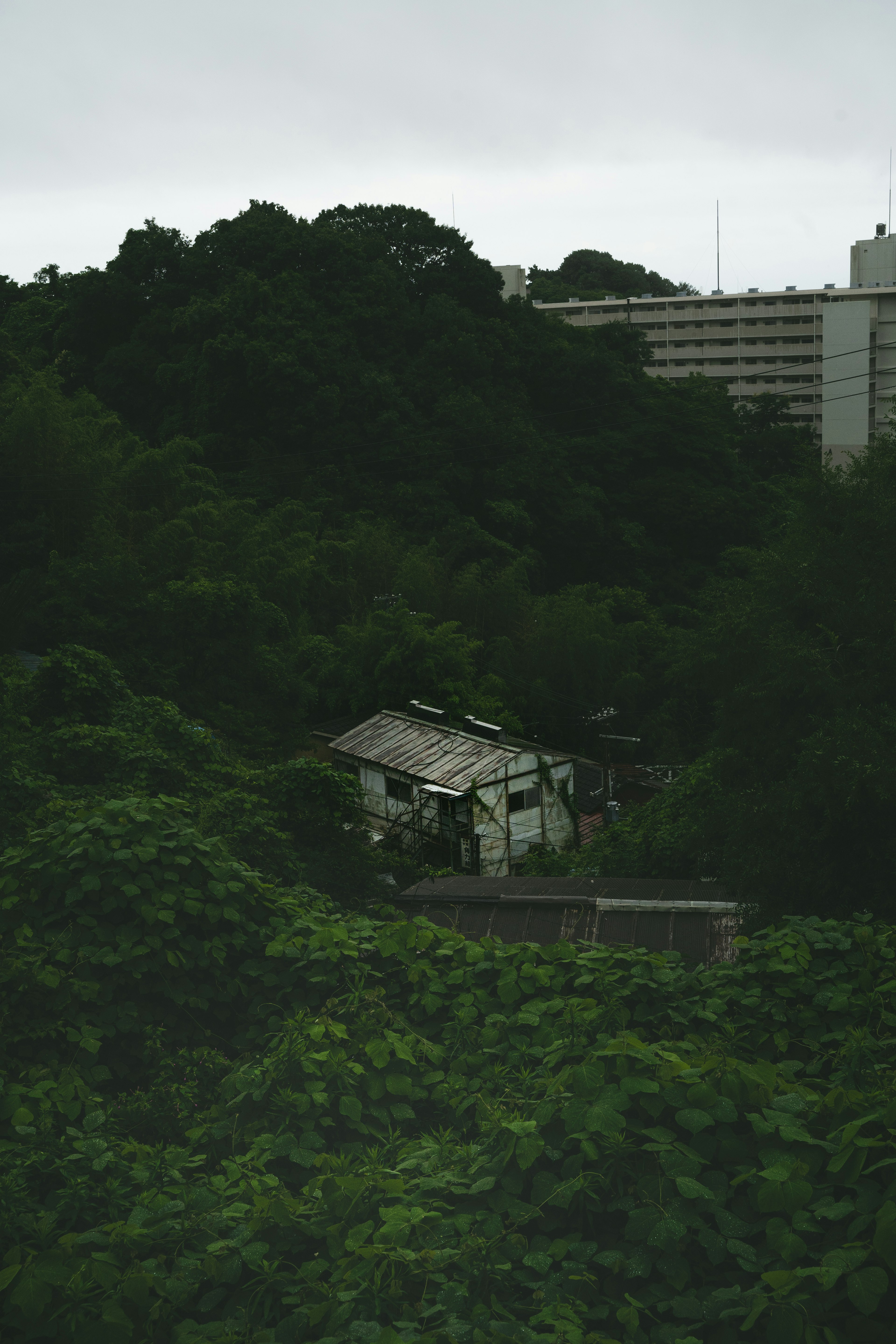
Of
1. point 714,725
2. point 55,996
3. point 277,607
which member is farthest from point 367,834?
point 714,725

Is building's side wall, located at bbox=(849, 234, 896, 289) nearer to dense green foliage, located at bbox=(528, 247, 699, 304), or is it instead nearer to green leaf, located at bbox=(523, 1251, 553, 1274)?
dense green foliage, located at bbox=(528, 247, 699, 304)

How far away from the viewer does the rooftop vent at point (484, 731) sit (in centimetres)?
1803

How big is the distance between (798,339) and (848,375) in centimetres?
768

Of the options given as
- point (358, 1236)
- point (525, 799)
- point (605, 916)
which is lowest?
point (525, 799)

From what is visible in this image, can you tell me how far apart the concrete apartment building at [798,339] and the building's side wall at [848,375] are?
0.05m

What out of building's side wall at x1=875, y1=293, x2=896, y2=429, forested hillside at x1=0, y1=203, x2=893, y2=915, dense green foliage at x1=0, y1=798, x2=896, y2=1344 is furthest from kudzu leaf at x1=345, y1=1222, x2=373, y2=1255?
building's side wall at x1=875, y1=293, x2=896, y2=429

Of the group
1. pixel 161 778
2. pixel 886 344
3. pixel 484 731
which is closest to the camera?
pixel 161 778

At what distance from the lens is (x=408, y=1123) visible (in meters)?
3.43

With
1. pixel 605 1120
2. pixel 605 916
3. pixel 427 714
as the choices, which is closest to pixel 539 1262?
pixel 605 1120

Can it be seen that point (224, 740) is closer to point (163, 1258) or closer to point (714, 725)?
point (714, 725)

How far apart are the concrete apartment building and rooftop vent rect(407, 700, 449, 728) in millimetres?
36423

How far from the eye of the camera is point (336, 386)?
2828 centimetres

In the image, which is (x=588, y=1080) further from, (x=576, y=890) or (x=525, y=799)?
(x=525, y=799)

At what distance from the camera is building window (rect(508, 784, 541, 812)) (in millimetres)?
17078
